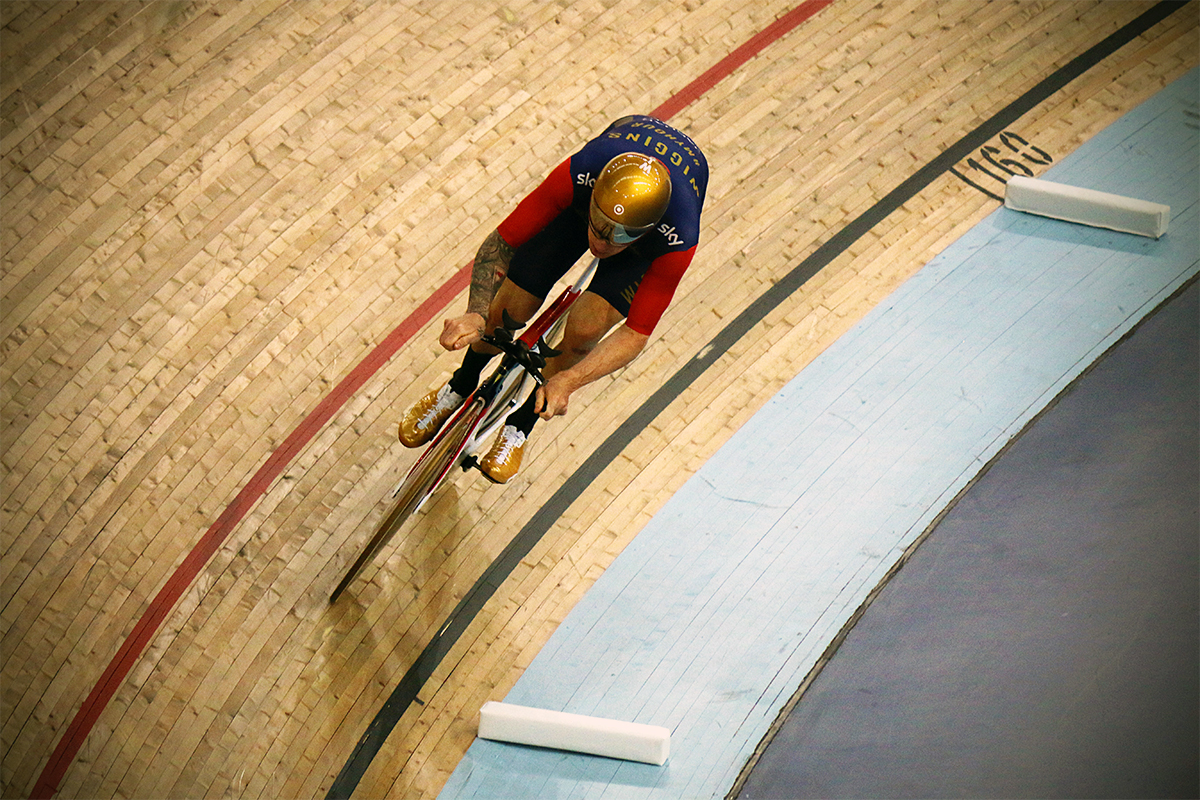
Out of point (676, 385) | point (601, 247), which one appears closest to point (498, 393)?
point (601, 247)

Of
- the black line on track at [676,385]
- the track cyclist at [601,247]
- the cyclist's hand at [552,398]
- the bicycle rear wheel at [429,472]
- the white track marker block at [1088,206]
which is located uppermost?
the track cyclist at [601,247]

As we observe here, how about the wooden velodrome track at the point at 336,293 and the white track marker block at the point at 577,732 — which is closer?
the white track marker block at the point at 577,732

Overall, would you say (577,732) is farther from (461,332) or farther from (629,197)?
(629,197)

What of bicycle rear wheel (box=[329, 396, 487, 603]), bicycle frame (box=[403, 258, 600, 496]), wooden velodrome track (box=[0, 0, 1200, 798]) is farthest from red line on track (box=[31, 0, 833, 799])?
bicycle frame (box=[403, 258, 600, 496])

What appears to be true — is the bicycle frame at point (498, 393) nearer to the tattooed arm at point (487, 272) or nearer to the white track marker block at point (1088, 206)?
the tattooed arm at point (487, 272)

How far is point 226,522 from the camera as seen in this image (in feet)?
11.6

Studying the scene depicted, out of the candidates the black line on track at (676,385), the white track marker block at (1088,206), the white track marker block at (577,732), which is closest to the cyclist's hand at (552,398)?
the black line on track at (676,385)

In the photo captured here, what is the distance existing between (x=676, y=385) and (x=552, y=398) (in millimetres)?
1322

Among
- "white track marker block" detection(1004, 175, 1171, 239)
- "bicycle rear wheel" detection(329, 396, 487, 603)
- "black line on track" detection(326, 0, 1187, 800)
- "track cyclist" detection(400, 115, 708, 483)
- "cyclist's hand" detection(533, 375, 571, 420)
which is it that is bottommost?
"white track marker block" detection(1004, 175, 1171, 239)

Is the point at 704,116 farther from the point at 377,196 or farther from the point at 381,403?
the point at 381,403

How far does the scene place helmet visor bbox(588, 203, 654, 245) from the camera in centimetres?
249

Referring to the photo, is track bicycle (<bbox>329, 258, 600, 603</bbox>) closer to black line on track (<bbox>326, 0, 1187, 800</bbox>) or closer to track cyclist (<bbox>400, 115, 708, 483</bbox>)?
track cyclist (<bbox>400, 115, 708, 483</bbox>)

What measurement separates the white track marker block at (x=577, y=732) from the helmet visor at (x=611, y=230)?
1.64 m

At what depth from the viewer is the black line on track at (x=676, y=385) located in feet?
10.8
